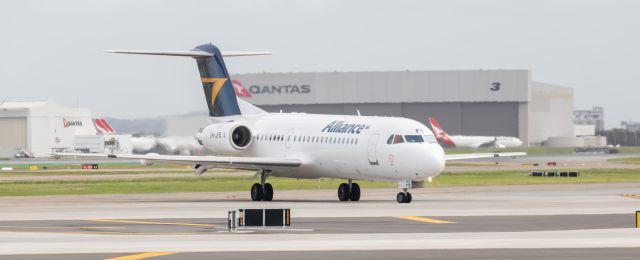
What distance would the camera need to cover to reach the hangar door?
16062cm

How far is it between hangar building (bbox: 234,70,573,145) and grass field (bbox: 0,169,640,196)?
93568 millimetres

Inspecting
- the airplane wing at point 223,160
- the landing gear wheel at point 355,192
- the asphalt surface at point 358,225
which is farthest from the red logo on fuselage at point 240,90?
the asphalt surface at point 358,225

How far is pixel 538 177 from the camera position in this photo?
75.1 metres

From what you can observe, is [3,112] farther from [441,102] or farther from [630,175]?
[630,175]

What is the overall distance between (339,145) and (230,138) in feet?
20.8

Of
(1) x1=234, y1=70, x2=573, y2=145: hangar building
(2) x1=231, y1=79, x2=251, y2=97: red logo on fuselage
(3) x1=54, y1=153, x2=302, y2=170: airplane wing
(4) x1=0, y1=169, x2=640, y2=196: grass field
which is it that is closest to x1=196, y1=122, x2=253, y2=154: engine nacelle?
(3) x1=54, y1=153, x2=302, y2=170: airplane wing

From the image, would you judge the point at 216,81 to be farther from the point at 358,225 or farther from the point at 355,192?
the point at 358,225

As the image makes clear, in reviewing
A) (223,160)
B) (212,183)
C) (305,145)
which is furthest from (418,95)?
(223,160)

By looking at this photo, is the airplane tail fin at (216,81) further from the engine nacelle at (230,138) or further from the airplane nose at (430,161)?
the airplane nose at (430,161)

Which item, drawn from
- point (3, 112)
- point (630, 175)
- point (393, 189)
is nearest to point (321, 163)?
point (393, 189)

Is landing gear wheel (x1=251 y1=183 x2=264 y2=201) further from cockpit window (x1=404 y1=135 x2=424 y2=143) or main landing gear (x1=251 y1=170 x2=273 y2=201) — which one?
cockpit window (x1=404 y1=135 x2=424 y2=143)

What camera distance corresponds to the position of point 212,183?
67.6 metres

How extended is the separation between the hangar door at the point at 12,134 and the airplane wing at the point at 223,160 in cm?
11459

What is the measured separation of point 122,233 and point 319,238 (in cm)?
544
